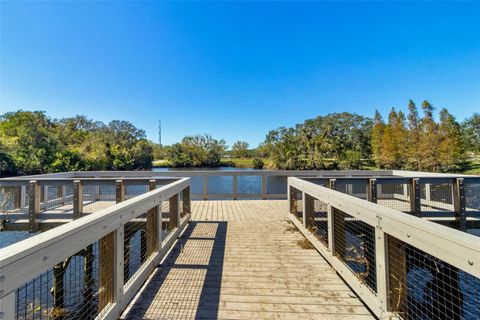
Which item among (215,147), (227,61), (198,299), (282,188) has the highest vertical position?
(227,61)

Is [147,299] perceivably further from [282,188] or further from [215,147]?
[215,147]

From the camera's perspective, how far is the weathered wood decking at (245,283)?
6.05 ft

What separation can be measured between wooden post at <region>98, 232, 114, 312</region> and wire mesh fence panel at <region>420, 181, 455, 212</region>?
5.01m

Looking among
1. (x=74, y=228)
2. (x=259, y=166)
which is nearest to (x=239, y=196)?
(x=74, y=228)

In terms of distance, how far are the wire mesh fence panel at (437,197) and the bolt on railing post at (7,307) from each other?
5.34 metres

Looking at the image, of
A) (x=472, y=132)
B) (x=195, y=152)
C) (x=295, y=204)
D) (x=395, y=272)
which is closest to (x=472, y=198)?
(x=295, y=204)

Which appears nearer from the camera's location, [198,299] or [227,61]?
[198,299]

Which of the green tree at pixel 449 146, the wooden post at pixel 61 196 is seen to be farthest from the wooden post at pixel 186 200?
the green tree at pixel 449 146

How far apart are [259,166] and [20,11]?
34.4 meters

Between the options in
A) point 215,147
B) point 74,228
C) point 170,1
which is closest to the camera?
point 74,228

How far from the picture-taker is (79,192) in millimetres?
3744

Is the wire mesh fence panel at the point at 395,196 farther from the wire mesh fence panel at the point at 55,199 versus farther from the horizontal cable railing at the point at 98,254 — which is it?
the wire mesh fence panel at the point at 55,199

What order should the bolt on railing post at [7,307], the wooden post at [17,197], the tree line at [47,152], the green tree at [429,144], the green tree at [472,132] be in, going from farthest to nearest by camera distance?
1. the green tree at [472,132]
2. the green tree at [429,144]
3. the tree line at [47,152]
4. the wooden post at [17,197]
5. the bolt on railing post at [7,307]

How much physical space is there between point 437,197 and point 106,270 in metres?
5.60
